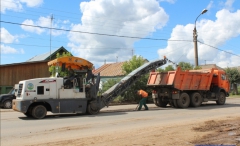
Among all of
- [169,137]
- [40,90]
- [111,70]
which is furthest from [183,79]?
[111,70]

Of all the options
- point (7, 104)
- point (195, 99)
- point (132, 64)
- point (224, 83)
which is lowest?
point (7, 104)

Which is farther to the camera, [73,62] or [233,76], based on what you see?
[233,76]

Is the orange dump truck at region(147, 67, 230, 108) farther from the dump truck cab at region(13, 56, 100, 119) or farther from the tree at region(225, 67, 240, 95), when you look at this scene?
the tree at region(225, 67, 240, 95)

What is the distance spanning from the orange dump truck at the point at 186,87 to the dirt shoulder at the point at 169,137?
28.8 ft

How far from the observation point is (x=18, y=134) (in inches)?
391

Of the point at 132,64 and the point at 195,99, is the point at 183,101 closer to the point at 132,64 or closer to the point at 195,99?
the point at 195,99

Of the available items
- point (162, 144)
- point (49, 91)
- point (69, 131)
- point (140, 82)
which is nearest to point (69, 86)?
point (49, 91)

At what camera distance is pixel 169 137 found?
855cm

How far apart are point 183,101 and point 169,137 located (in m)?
11.3

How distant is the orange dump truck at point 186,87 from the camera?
19078 millimetres

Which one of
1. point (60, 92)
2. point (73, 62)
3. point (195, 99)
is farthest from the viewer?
point (195, 99)

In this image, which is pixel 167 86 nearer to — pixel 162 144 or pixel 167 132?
pixel 167 132

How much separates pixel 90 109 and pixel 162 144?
8559mm

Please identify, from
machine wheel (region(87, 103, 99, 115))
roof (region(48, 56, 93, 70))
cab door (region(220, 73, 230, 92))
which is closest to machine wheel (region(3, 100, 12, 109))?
roof (region(48, 56, 93, 70))
